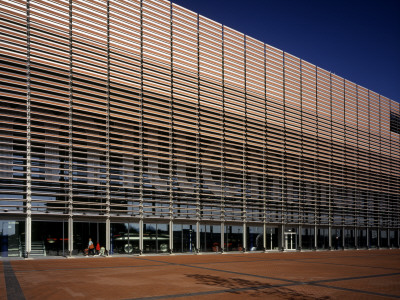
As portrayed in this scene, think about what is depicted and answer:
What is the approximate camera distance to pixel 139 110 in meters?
30.3

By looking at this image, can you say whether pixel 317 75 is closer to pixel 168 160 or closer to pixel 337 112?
pixel 337 112

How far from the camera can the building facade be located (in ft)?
84.4

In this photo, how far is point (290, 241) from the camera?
40.4 metres

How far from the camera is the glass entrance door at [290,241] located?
3997 cm

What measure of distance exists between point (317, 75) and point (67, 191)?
2891cm

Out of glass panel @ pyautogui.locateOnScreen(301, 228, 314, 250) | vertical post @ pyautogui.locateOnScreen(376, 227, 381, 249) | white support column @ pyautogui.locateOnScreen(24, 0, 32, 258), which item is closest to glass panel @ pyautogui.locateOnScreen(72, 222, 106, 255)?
white support column @ pyautogui.locateOnScreen(24, 0, 32, 258)

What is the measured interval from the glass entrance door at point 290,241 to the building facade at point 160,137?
11 centimetres

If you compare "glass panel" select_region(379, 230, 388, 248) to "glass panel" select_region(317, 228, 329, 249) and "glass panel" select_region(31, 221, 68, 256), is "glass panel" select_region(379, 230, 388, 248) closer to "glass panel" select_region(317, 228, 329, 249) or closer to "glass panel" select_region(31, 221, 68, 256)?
"glass panel" select_region(317, 228, 329, 249)

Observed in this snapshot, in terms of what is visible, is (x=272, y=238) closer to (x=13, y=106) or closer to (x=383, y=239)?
(x=383, y=239)

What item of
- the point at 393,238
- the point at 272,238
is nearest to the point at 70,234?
the point at 272,238

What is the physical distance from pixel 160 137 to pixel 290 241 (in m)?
17.8

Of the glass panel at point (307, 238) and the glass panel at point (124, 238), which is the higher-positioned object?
the glass panel at point (124, 238)

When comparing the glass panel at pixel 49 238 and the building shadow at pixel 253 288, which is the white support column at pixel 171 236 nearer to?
the glass panel at pixel 49 238

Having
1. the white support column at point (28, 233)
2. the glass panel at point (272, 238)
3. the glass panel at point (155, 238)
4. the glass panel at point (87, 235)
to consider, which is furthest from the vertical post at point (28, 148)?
the glass panel at point (272, 238)
